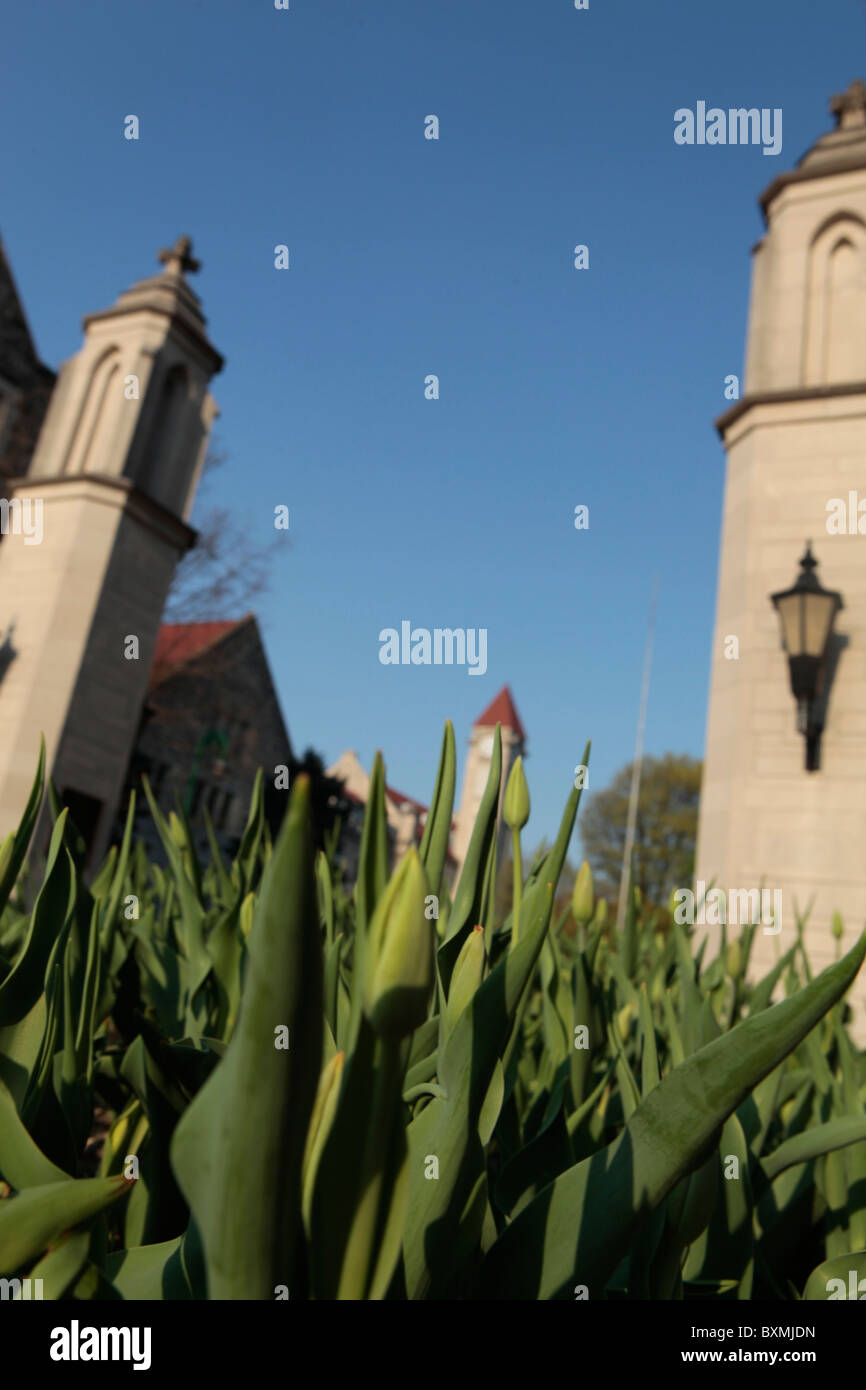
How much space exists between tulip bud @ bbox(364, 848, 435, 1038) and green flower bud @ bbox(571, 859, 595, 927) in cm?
103

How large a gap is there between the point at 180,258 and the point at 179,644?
12968 millimetres

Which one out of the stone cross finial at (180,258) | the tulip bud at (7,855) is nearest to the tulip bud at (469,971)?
the tulip bud at (7,855)

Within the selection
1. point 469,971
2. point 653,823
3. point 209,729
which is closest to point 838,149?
point 469,971

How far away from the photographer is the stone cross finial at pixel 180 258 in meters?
8.59

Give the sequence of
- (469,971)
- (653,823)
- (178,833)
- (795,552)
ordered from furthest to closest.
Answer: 1. (653,823)
2. (795,552)
3. (178,833)
4. (469,971)

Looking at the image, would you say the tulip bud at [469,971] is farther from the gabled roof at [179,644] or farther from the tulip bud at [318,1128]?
the gabled roof at [179,644]

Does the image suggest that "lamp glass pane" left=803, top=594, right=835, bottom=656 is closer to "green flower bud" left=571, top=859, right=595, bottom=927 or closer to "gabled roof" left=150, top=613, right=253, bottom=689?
"green flower bud" left=571, top=859, right=595, bottom=927

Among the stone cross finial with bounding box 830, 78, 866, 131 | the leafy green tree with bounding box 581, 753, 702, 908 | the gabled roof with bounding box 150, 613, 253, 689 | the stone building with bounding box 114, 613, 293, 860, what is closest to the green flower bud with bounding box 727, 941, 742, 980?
the stone cross finial with bounding box 830, 78, 866, 131

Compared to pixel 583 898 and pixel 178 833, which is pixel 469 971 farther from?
pixel 178 833

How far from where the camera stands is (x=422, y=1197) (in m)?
0.51

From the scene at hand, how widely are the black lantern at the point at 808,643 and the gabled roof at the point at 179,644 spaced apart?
1408 centimetres

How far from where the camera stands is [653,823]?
37375 mm
